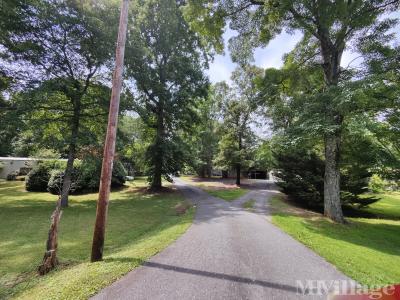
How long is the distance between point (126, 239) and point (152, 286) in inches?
174

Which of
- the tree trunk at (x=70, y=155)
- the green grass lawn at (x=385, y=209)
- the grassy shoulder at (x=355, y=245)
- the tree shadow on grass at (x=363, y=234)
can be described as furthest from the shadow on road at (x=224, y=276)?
the green grass lawn at (x=385, y=209)

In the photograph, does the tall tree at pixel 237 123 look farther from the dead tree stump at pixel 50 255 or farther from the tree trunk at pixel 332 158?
the dead tree stump at pixel 50 255

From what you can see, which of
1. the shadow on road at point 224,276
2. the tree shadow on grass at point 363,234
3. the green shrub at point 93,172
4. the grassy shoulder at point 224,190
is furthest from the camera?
the grassy shoulder at point 224,190

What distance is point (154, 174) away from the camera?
23328 millimetres

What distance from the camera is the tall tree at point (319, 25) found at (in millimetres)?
10000

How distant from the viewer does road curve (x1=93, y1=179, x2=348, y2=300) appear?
4.25 metres

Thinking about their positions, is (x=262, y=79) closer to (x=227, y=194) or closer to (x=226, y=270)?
(x=227, y=194)

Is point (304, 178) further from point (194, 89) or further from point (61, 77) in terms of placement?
point (61, 77)

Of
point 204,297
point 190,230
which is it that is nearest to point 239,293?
point 204,297

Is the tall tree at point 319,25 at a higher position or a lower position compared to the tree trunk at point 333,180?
higher

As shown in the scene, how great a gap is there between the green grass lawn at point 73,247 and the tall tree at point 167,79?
910 cm

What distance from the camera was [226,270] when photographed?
16.9 ft

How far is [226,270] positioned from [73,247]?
17.6 feet

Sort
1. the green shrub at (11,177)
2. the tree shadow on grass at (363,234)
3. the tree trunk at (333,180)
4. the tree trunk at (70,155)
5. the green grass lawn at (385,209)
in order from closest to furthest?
the tree shadow on grass at (363,234), the tree trunk at (333,180), the tree trunk at (70,155), the green grass lawn at (385,209), the green shrub at (11,177)
